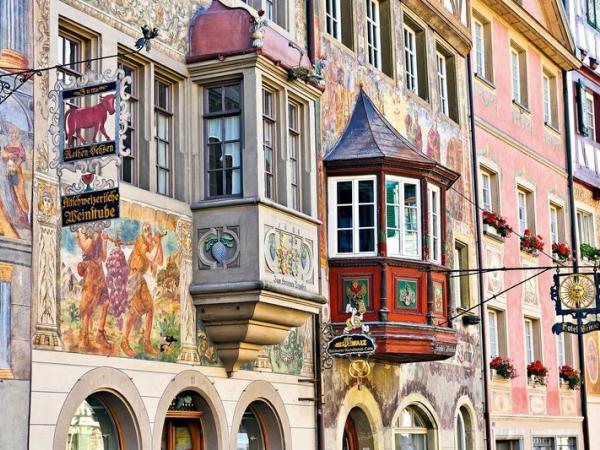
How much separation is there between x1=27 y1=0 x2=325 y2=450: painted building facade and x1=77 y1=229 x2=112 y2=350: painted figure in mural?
21 millimetres

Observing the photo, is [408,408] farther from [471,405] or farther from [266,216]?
[266,216]

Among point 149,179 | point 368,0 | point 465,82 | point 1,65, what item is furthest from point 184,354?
point 465,82

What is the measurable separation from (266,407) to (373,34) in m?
7.54

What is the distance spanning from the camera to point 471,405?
24.7 meters

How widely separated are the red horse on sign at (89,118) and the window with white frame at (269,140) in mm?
4432

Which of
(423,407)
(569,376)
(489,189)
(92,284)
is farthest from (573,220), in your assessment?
(92,284)

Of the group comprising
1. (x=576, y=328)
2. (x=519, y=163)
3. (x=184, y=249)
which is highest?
(x=519, y=163)

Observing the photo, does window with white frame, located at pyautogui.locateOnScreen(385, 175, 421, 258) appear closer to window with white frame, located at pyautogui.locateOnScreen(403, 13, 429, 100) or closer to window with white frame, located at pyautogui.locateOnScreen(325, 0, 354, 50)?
window with white frame, located at pyautogui.locateOnScreen(325, 0, 354, 50)

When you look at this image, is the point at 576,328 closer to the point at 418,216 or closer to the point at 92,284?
the point at 418,216

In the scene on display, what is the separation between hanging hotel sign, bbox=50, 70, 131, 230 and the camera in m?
12.1

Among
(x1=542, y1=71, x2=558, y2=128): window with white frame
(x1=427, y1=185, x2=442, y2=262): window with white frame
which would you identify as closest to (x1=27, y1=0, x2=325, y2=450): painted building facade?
(x1=427, y1=185, x2=442, y2=262): window with white frame

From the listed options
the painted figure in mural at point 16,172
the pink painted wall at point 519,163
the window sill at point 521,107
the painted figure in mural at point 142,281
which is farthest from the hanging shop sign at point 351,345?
the window sill at point 521,107

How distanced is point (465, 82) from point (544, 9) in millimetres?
6459

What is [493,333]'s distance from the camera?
2681cm
